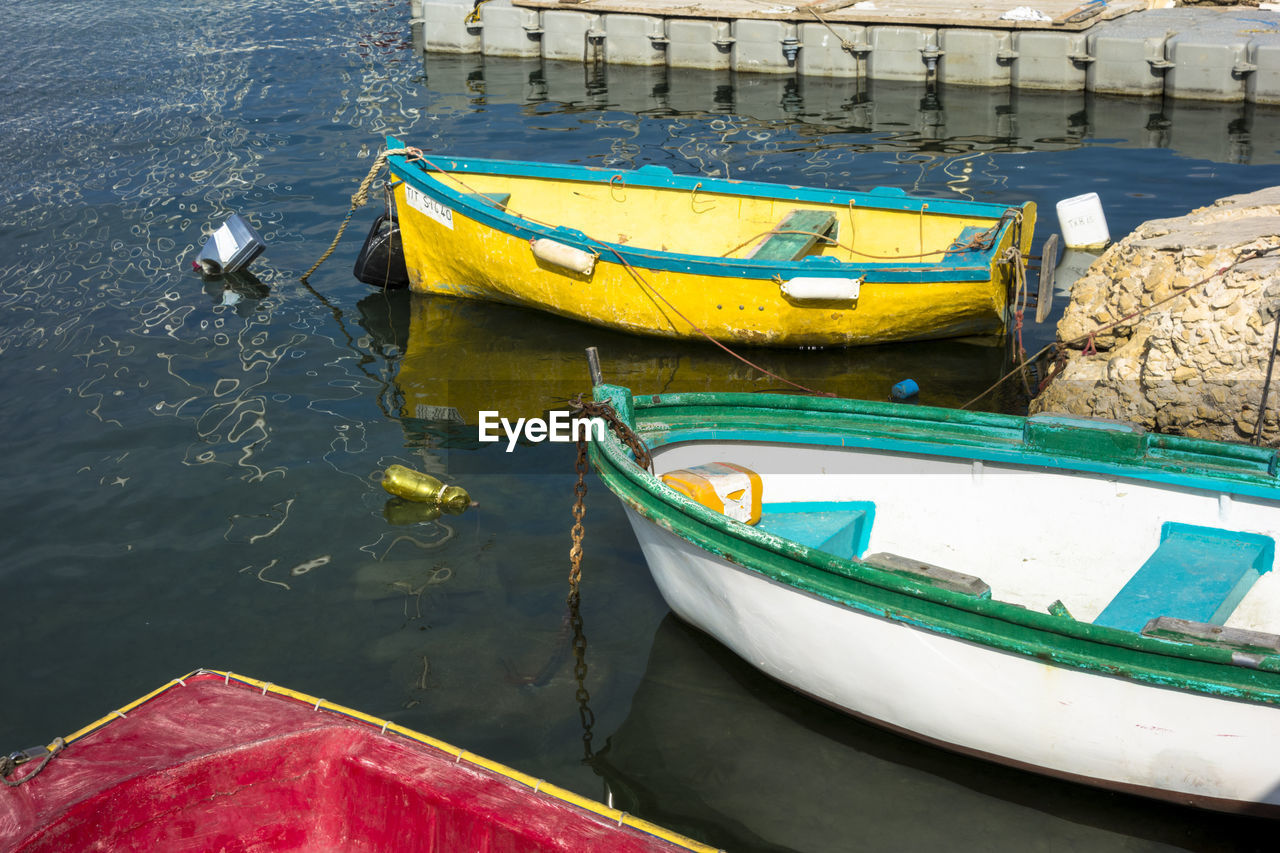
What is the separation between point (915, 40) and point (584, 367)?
36.7ft

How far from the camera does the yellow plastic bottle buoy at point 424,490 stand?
25.9ft

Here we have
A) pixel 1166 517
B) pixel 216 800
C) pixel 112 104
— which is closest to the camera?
pixel 216 800

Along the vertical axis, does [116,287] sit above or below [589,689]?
above

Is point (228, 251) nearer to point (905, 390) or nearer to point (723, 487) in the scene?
point (905, 390)

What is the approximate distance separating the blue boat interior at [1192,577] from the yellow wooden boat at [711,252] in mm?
3854

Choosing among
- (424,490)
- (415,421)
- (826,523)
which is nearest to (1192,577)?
(826,523)

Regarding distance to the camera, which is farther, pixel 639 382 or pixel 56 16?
pixel 56 16

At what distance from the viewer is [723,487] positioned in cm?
611

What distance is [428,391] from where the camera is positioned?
388 inches

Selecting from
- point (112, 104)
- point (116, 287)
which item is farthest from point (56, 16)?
point (116, 287)

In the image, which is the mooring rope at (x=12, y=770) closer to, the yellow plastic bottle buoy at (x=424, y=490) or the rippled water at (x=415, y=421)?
the rippled water at (x=415, y=421)

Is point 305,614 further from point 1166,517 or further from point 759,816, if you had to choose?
point 1166,517

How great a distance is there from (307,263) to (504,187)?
2.57 metres

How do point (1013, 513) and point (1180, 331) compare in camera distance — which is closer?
point (1013, 513)
